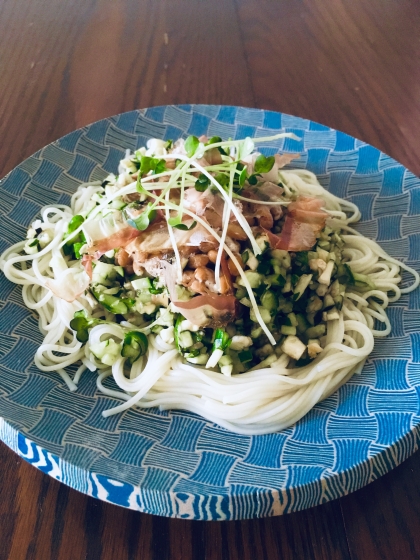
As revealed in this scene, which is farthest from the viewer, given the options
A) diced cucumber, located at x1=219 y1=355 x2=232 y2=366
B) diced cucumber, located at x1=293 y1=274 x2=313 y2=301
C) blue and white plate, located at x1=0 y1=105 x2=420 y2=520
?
diced cucumber, located at x1=293 y1=274 x2=313 y2=301

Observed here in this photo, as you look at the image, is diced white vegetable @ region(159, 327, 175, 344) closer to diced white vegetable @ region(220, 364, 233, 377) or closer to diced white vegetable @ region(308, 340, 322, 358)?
diced white vegetable @ region(220, 364, 233, 377)

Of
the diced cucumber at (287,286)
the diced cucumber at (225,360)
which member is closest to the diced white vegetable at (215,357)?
the diced cucumber at (225,360)

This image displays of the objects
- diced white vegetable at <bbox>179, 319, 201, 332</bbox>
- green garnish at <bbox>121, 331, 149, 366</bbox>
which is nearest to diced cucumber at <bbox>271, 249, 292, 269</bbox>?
diced white vegetable at <bbox>179, 319, 201, 332</bbox>

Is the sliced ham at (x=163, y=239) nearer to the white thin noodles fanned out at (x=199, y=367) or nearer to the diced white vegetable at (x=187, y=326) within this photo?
the white thin noodles fanned out at (x=199, y=367)

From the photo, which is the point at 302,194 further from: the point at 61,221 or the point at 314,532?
the point at 314,532

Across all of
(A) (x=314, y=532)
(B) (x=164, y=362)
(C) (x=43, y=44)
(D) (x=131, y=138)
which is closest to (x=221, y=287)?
(B) (x=164, y=362)

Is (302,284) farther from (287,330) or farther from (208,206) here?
(208,206)
